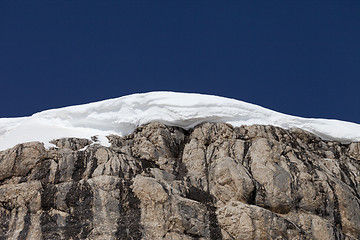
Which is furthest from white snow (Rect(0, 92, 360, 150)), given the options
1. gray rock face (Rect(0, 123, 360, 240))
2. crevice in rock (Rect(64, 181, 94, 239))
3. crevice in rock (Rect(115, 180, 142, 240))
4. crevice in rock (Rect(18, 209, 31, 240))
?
crevice in rock (Rect(18, 209, 31, 240))

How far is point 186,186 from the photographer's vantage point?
2273 cm

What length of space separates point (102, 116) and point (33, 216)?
26.0 ft

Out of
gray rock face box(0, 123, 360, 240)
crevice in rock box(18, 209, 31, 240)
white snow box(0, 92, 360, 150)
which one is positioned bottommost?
crevice in rock box(18, 209, 31, 240)

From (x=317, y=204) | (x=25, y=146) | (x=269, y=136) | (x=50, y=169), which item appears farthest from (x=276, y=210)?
(x=25, y=146)

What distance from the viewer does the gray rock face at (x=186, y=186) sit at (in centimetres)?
2064

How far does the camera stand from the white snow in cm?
2609

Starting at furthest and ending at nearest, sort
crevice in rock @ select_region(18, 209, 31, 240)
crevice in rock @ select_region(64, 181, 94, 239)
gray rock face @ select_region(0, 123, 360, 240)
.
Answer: gray rock face @ select_region(0, 123, 360, 240)
crevice in rock @ select_region(64, 181, 94, 239)
crevice in rock @ select_region(18, 209, 31, 240)

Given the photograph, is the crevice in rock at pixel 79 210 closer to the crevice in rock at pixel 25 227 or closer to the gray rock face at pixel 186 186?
the gray rock face at pixel 186 186

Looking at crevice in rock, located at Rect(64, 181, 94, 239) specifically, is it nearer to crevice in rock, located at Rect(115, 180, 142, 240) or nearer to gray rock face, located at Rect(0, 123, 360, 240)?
gray rock face, located at Rect(0, 123, 360, 240)

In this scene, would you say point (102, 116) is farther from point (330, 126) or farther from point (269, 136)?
point (330, 126)

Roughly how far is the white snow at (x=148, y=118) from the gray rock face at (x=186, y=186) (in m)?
0.51

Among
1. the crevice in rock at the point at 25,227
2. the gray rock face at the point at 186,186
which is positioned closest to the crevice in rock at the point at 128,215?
the gray rock face at the point at 186,186

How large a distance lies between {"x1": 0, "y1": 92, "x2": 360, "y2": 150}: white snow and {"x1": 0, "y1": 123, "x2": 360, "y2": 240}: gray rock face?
0.51 m

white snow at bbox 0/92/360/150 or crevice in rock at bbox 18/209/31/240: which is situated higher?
white snow at bbox 0/92/360/150
